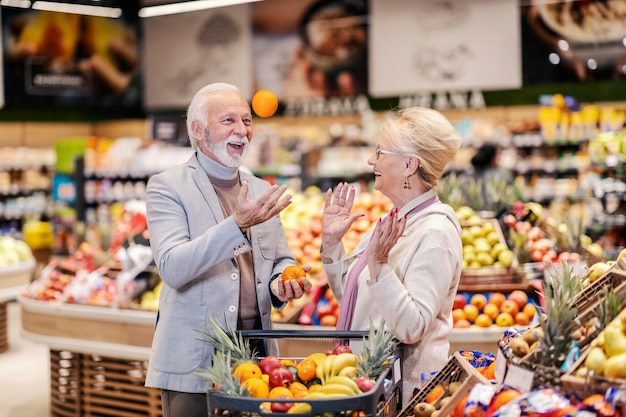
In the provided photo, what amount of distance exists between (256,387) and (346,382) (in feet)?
Answer: 0.76

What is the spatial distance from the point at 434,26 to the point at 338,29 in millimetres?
1563

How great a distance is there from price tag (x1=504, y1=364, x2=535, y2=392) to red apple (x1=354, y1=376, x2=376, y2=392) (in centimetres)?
35

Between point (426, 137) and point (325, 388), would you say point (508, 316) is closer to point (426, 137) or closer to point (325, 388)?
point (426, 137)

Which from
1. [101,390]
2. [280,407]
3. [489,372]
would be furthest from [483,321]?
[101,390]

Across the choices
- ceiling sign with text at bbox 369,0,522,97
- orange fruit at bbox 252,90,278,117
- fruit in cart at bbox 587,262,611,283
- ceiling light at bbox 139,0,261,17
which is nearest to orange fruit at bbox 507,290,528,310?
fruit in cart at bbox 587,262,611,283

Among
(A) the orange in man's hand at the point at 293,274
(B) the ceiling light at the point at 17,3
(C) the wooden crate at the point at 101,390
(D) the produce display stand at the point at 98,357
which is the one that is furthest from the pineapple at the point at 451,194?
(B) the ceiling light at the point at 17,3

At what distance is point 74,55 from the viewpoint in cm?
1275

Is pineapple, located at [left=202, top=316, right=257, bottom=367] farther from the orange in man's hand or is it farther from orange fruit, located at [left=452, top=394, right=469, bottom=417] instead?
orange fruit, located at [left=452, top=394, right=469, bottom=417]

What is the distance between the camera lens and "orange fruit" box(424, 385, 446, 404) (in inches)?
88.9

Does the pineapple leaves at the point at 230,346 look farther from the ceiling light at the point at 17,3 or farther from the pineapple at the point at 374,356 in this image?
the ceiling light at the point at 17,3

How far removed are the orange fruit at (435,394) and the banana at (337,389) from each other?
34cm

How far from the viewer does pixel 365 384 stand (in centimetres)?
207

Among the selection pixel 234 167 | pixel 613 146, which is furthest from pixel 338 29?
pixel 234 167

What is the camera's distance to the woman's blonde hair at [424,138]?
2.58 meters
